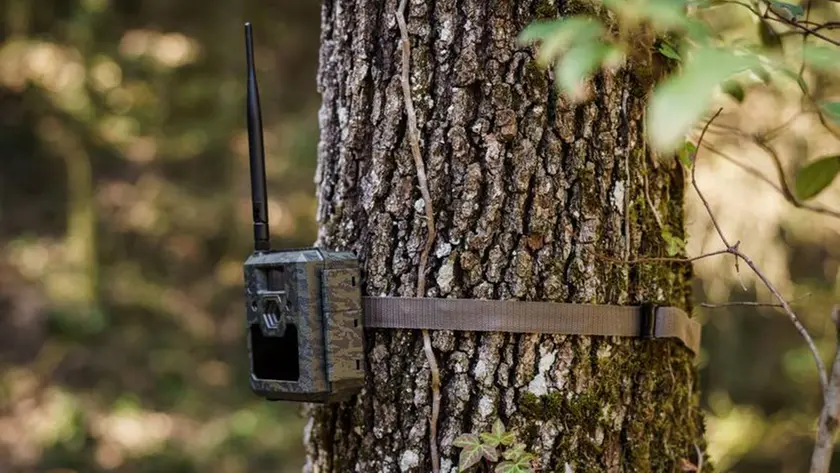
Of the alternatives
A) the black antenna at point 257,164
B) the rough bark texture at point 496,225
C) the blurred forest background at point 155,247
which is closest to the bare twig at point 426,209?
the rough bark texture at point 496,225

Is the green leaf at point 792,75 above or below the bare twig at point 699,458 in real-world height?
above

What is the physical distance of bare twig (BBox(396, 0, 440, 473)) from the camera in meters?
1.30

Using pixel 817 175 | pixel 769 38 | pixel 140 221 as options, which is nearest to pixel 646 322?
pixel 817 175

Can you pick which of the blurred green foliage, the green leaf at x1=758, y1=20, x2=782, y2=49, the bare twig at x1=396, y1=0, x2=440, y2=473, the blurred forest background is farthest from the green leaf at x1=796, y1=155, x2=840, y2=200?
the blurred green foliage

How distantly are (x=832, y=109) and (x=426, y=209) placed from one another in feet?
1.93

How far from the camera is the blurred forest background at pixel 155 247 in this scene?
5957mm

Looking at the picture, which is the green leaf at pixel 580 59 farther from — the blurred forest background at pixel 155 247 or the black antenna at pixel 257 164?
the blurred forest background at pixel 155 247

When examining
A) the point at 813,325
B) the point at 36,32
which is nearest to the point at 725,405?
the point at 813,325

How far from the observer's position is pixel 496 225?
4.20 ft

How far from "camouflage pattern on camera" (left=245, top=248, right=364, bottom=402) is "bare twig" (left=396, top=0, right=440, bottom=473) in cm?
11

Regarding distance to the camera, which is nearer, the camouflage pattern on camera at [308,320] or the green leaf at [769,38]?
the camouflage pattern on camera at [308,320]

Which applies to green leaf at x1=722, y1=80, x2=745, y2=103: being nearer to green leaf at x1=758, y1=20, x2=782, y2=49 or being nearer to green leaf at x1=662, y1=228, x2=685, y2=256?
green leaf at x1=758, y1=20, x2=782, y2=49

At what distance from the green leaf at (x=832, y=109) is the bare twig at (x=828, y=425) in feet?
1.60

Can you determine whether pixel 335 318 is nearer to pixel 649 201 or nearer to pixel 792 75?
pixel 649 201
